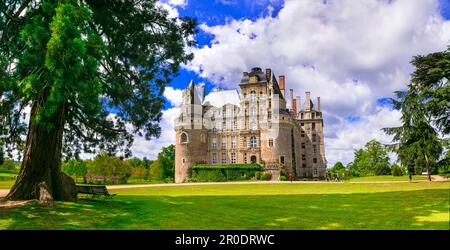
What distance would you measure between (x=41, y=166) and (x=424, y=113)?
1847 centimetres

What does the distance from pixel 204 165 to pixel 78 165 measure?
1901 cm

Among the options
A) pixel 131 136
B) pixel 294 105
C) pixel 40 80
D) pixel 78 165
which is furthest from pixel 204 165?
pixel 40 80

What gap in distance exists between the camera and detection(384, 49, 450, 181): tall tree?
15570 millimetres

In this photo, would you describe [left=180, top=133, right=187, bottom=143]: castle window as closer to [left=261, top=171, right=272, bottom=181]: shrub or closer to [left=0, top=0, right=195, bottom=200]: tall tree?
[left=261, top=171, right=272, bottom=181]: shrub

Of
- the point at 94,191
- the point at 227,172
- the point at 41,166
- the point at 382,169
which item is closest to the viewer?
the point at 41,166

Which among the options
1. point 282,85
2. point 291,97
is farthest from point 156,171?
point 291,97

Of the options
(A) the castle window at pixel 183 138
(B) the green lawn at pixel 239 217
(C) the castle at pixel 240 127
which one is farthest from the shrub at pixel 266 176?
(B) the green lawn at pixel 239 217

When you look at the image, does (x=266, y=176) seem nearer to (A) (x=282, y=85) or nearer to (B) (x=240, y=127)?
(B) (x=240, y=127)

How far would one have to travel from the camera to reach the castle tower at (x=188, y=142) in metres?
53.7

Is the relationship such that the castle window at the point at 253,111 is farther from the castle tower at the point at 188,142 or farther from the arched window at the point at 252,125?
the castle tower at the point at 188,142

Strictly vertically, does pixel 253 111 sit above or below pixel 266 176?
above

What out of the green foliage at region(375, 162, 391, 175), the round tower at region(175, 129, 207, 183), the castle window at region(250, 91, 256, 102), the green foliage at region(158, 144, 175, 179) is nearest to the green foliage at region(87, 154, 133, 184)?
the round tower at region(175, 129, 207, 183)

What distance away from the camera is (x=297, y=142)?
63156 mm

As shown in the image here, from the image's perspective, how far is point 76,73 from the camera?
7.96 meters
